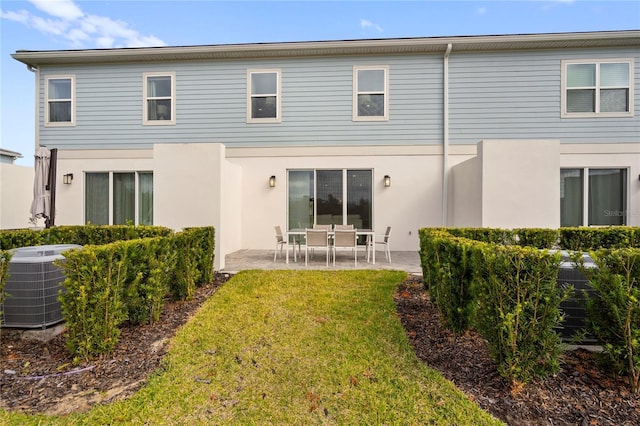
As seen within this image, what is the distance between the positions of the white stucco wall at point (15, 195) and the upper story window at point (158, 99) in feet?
22.0

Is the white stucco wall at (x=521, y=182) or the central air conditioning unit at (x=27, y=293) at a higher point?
the white stucco wall at (x=521, y=182)

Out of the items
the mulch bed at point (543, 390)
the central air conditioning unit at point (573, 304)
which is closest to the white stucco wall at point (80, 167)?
the mulch bed at point (543, 390)

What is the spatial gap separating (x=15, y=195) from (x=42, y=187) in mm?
8020

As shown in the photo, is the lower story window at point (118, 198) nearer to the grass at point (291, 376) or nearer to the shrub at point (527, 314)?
the grass at point (291, 376)

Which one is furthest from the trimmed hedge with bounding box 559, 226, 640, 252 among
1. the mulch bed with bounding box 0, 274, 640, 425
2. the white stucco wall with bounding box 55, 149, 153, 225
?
the white stucco wall with bounding box 55, 149, 153, 225

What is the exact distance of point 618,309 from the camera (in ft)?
7.65

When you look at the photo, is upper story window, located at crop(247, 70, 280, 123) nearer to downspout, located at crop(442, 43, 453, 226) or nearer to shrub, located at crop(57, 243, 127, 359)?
downspout, located at crop(442, 43, 453, 226)

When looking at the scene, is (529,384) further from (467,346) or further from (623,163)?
(623,163)

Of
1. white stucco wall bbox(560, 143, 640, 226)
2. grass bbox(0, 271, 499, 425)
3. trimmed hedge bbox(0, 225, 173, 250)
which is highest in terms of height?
white stucco wall bbox(560, 143, 640, 226)

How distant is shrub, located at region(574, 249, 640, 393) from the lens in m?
2.30

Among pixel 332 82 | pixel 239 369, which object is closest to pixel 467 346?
pixel 239 369

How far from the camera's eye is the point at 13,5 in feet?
24.8

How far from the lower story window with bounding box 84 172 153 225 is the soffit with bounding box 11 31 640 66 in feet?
11.6

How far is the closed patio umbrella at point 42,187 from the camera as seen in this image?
21.2 ft
